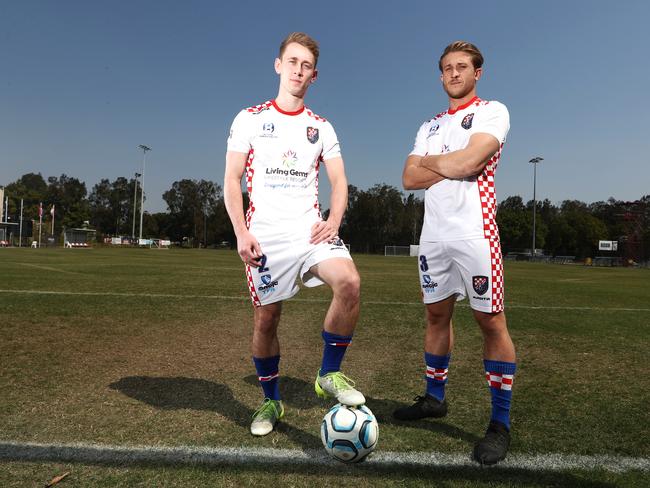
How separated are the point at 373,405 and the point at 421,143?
2.06m

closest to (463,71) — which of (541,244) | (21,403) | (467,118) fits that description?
(467,118)

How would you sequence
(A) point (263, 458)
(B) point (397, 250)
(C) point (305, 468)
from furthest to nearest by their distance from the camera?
(B) point (397, 250), (A) point (263, 458), (C) point (305, 468)

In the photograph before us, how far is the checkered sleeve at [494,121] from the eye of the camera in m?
3.19

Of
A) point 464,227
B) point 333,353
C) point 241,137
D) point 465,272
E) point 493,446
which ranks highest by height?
point 241,137

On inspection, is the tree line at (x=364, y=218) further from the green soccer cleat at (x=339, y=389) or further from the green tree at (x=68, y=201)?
the green soccer cleat at (x=339, y=389)

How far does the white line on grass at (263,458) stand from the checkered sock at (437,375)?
780 millimetres

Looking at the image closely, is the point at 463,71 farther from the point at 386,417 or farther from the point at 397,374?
the point at 397,374

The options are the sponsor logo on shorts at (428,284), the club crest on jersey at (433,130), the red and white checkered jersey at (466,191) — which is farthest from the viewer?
the club crest on jersey at (433,130)

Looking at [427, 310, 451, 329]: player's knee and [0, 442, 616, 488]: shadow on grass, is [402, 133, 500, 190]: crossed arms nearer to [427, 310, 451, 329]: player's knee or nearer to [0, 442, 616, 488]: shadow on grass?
[427, 310, 451, 329]: player's knee

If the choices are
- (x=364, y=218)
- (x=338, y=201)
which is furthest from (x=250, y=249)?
(x=364, y=218)

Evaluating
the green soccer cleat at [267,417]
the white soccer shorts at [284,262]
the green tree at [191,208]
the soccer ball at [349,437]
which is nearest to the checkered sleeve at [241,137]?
the white soccer shorts at [284,262]

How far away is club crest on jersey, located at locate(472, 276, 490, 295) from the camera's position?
3.12 m

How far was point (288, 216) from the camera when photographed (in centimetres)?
331

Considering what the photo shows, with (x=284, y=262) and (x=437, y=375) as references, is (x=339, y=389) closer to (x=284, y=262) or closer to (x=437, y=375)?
(x=284, y=262)
